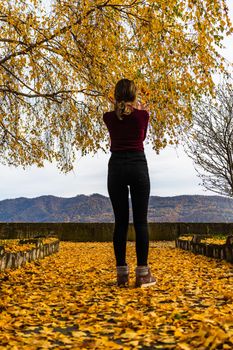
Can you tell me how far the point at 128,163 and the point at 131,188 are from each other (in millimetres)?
294

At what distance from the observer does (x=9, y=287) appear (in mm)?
5730

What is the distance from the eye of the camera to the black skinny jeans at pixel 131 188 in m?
4.73

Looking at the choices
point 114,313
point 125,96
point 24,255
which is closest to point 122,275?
point 114,313

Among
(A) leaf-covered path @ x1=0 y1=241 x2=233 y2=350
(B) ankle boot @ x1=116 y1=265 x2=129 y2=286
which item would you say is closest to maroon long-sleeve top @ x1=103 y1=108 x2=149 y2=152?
(B) ankle boot @ x1=116 y1=265 x2=129 y2=286

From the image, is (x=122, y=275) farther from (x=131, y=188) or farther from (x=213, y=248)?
(x=213, y=248)

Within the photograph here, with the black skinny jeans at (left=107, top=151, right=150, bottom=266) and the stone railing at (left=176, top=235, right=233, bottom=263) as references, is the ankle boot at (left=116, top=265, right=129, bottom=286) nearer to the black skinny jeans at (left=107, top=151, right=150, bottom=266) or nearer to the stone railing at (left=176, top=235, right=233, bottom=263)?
the black skinny jeans at (left=107, top=151, right=150, bottom=266)

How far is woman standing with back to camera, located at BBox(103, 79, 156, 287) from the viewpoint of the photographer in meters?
4.74

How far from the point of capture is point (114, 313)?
12.7ft

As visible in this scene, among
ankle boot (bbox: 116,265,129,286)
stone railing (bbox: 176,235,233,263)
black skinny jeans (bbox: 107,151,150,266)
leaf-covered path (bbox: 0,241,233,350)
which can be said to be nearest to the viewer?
leaf-covered path (bbox: 0,241,233,350)

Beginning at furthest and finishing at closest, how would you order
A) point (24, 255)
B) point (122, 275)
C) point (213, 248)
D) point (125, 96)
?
point (213, 248) < point (24, 255) < point (122, 275) < point (125, 96)

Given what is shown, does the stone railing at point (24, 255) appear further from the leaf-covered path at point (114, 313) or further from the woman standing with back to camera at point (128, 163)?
the woman standing with back to camera at point (128, 163)

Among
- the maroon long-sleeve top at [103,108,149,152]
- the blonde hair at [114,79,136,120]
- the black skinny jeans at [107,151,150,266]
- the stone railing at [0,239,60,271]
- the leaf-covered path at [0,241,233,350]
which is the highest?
the blonde hair at [114,79,136,120]

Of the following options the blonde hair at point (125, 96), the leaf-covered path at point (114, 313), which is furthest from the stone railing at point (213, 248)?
the blonde hair at point (125, 96)

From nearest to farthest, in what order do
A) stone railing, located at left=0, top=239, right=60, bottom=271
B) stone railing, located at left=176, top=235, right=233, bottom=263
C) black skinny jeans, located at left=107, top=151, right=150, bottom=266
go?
black skinny jeans, located at left=107, top=151, right=150, bottom=266 < stone railing, located at left=0, top=239, right=60, bottom=271 < stone railing, located at left=176, top=235, right=233, bottom=263
